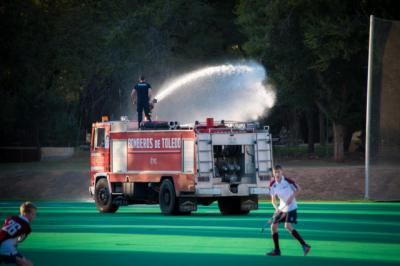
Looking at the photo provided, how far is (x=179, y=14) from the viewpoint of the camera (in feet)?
254

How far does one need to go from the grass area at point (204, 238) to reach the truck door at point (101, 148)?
1585mm

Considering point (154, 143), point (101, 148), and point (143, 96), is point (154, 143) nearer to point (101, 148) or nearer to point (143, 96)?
point (101, 148)

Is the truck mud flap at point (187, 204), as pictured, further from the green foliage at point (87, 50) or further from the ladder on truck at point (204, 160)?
the green foliage at point (87, 50)

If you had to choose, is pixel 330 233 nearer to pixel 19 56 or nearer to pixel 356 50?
pixel 356 50

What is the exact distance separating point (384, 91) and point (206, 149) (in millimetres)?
13399

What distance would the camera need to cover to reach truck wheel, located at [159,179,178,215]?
1432 inches

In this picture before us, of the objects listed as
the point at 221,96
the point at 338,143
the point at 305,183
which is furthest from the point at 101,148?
the point at 338,143

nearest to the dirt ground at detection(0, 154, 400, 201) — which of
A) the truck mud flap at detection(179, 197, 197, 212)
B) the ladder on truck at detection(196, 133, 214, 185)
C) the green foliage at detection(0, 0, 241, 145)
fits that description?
the truck mud flap at detection(179, 197, 197, 212)

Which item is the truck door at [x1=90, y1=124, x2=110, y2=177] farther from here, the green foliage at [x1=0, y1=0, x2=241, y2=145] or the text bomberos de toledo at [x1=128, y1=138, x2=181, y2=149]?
the green foliage at [x1=0, y1=0, x2=241, y2=145]

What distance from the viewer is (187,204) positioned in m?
36.2

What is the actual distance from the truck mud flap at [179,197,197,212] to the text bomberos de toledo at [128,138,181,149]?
5.36 ft

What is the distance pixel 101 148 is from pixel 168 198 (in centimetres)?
404

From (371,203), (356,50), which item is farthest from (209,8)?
(371,203)

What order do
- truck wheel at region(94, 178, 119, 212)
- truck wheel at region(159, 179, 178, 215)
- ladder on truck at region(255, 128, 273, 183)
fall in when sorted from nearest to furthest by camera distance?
ladder on truck at region(255, 128, 273, 183) < truck wheel at region(159, 179, 178, 215) < truck wheel at region(94, 178, 119, 212)
